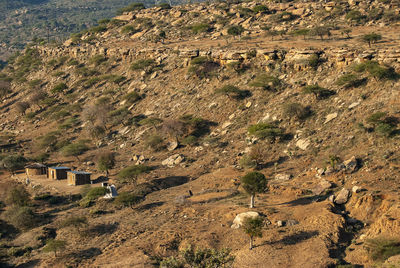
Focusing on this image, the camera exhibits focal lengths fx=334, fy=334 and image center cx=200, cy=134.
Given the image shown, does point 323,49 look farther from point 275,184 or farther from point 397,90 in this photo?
point 275,184

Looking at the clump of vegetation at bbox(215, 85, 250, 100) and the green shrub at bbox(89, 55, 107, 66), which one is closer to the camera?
the clump of vegetation at bbox(215, 85, 250, 100)

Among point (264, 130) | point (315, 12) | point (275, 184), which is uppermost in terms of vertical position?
point (315, 12)

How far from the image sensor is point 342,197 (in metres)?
21.6

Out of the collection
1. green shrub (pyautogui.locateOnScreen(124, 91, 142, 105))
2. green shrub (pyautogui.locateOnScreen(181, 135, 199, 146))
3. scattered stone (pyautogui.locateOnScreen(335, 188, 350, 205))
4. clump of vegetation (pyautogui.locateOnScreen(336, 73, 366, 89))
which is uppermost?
Result: clump of vegetation (pyautogui.locateOnScreen(336, 73, 366, 89))

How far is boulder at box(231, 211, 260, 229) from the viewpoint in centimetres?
2066

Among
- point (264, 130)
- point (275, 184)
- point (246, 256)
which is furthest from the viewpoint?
point (264, 130)

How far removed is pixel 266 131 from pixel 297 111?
13.3 ft

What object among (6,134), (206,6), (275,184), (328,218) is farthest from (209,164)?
(206,6)

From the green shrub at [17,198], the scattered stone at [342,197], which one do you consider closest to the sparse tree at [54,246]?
the green shrub at [17,198]

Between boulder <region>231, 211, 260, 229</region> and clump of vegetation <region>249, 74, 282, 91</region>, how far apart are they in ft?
66.9

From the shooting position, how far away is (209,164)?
3225 cm

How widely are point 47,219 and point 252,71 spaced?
94.6 feet

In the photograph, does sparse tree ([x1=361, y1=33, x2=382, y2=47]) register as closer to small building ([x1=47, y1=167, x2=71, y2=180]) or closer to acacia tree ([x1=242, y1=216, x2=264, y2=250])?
acacia tree ([x1=242, y1=216, x2=264, y2=250])

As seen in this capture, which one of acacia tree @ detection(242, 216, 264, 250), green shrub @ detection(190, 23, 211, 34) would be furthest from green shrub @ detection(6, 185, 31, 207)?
green shrub @ detection(190, 23, 211, 34)
